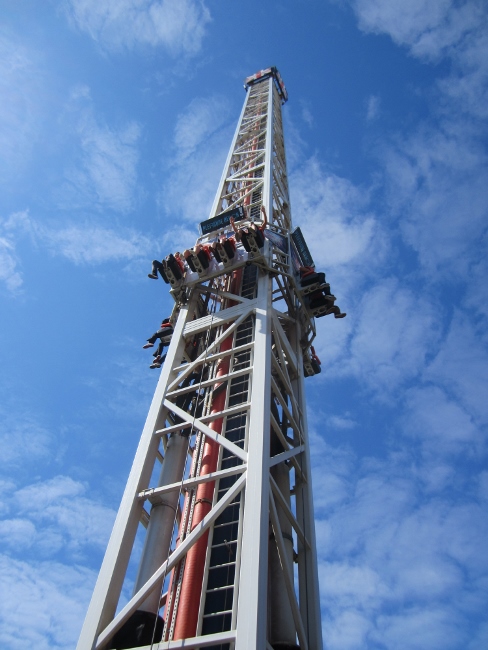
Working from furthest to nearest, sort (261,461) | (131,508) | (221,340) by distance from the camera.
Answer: (221,340), (131,508), (261,461)

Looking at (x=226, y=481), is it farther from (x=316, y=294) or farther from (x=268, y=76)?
(x=268, y=76)

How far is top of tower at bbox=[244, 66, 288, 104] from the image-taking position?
56.3m

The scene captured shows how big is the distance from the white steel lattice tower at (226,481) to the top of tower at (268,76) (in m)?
36.0

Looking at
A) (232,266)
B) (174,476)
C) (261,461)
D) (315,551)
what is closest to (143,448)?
(174,476)

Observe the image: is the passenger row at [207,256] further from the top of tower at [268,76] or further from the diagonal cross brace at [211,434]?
the top of tower at [268,76]

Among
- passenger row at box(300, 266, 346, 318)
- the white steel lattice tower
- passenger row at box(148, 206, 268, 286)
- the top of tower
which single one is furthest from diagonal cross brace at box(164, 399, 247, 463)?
the top of tower

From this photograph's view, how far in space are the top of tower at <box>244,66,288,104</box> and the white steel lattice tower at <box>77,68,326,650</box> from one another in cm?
3602

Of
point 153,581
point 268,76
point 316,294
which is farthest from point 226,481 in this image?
point 268,76

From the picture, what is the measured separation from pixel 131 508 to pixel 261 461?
12.5ft

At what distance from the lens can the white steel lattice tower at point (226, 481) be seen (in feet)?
39.8

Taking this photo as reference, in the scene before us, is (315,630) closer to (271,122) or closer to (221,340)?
(221,340)

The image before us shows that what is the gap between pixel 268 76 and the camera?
56062mm

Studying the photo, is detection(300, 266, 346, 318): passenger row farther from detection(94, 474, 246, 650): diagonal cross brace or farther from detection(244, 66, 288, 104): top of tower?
detection(244, 66, 288, 104): top of tower

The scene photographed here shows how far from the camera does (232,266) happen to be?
22672 mm
